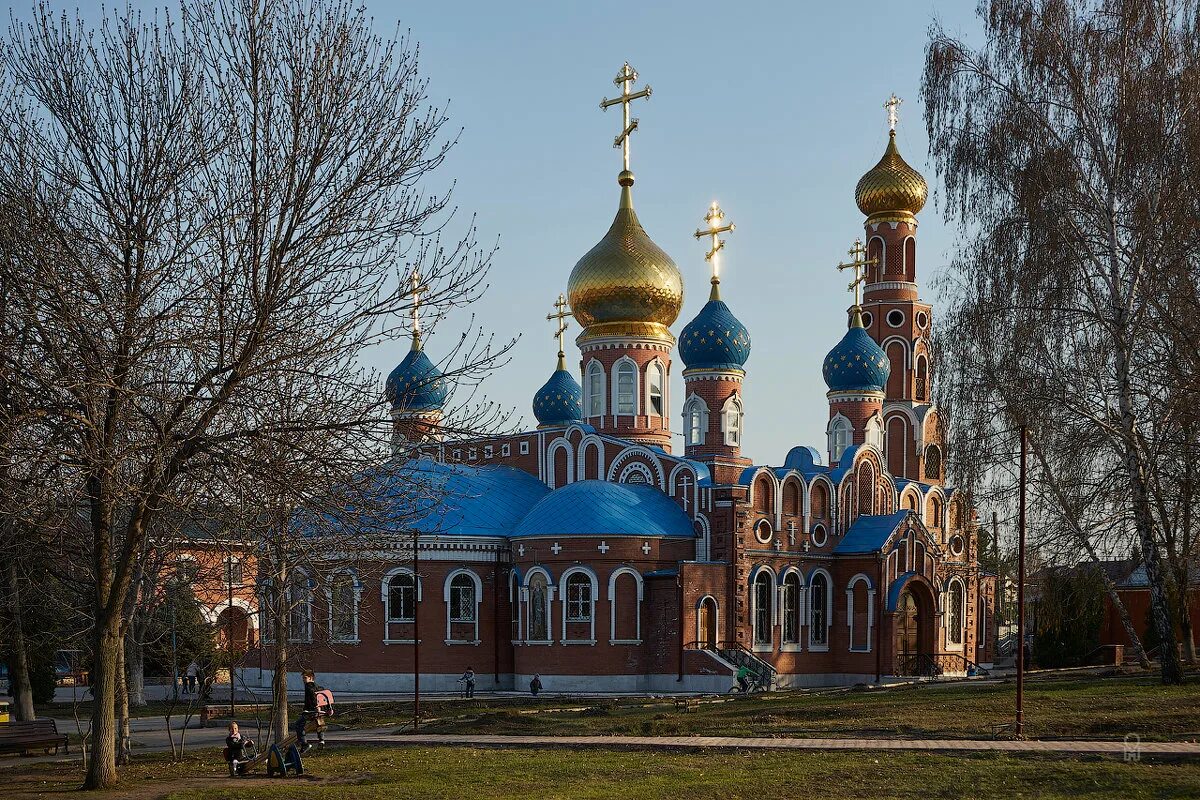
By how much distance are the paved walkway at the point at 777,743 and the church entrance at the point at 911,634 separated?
18.9 meters

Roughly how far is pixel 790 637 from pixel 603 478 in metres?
6.26

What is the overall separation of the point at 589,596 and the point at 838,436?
11.0m

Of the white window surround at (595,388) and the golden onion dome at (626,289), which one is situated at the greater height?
the golden onion dome at (626,289)

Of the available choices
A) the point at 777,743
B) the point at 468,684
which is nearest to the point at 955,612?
the point at 468,684

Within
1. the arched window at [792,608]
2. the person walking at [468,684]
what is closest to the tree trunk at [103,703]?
the person walking at [468,684]

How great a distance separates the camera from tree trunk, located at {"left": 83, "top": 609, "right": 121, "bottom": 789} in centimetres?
1416

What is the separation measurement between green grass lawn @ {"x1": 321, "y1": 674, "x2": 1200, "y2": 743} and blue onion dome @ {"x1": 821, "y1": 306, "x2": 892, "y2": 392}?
13.8 meters

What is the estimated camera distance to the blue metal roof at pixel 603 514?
32.8 metres

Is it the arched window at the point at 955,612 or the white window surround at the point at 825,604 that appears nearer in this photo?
the white window surround at the point at 825,604

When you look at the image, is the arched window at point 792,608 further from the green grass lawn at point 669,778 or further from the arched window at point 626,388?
the green grass lawn at point 669,778

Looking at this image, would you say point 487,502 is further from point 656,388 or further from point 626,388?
point 656,388

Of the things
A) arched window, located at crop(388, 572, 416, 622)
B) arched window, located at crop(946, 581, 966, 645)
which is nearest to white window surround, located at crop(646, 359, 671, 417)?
arched window, located at crop(388, 572, 416, 622)

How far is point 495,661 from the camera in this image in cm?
3384

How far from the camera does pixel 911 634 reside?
37281 millimetres
